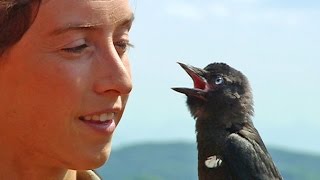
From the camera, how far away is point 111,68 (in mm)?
1828

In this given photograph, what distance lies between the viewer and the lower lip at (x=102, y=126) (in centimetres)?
183

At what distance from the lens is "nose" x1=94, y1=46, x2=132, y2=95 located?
1810 millimetres

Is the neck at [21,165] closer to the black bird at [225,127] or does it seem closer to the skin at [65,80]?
the skin at [65,80]

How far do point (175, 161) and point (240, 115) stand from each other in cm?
688

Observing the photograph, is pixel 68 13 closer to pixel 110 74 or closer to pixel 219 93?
pixel 110 74

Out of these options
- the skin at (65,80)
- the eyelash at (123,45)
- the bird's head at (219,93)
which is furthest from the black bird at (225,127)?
the skin at (65,80)

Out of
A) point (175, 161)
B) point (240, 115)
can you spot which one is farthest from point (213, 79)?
point (175, 161)

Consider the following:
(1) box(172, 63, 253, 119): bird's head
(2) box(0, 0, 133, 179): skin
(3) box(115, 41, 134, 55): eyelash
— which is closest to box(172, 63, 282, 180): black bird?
(1) box(172, 63, 253, 119): bird's head

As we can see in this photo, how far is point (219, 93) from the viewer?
4.56 meters

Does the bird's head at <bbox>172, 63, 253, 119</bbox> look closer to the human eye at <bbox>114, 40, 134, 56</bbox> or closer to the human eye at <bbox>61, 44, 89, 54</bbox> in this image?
the human eye at <bbox>114, 40, 134, 56</bbox>

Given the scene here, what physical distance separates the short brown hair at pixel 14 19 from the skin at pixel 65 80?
0.01m

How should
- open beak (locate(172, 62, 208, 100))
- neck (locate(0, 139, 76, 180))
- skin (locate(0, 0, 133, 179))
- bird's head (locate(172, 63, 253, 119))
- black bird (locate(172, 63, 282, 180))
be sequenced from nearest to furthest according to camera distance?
skin (locate(0, 0, 133, 179)) → neck (locate(0, 139, 76, 180)) → black bird (locate(172, 63, 282, 180)) → open beak (locate(172, 62, 208, 100)) → bird's head (locate(172, 63, 253, 119))

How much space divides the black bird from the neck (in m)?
2.19

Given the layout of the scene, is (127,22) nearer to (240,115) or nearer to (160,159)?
(240,115)
